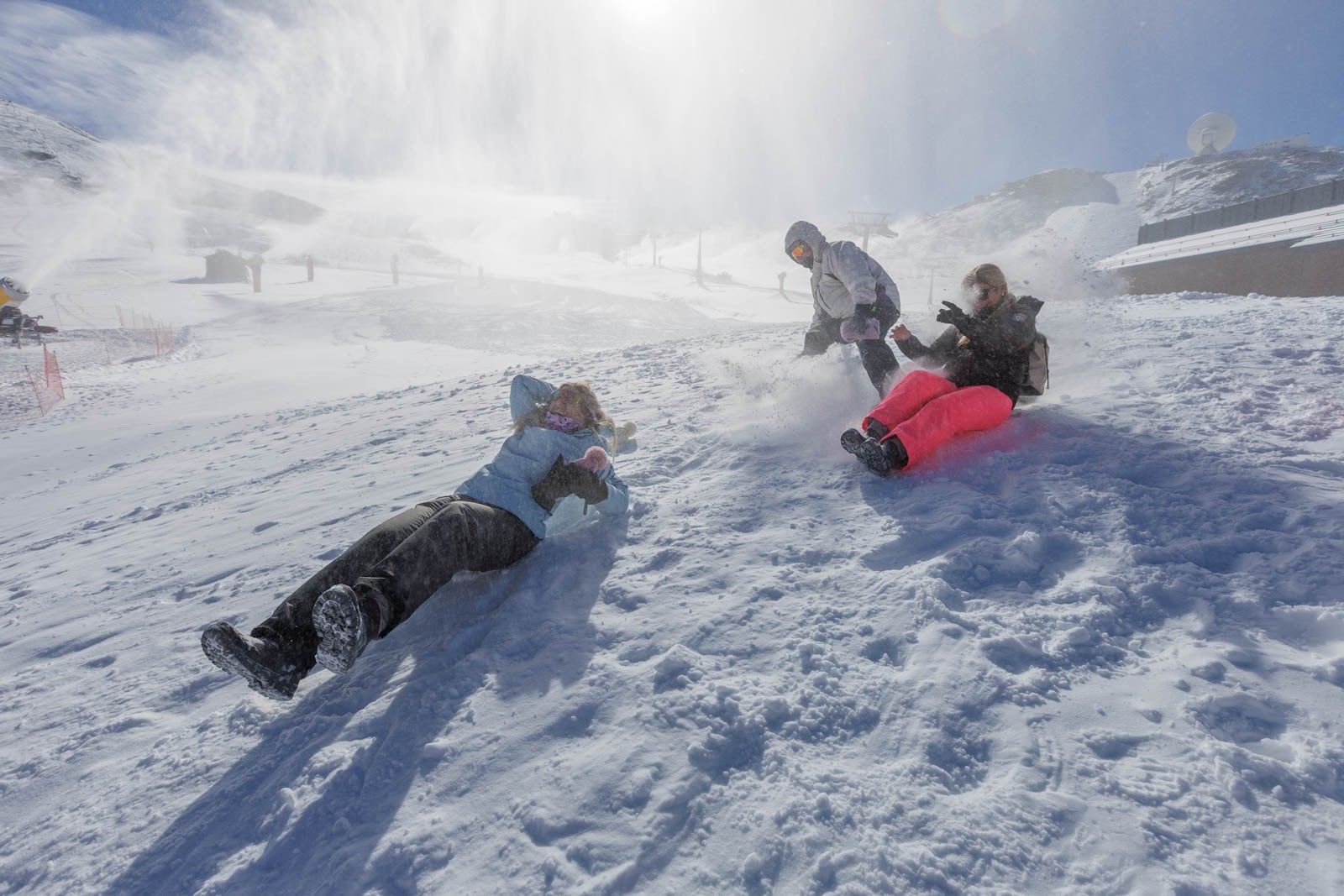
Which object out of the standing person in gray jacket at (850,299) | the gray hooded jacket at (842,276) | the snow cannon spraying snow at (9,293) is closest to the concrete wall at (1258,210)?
the standing person in gray jacket at (850,299)

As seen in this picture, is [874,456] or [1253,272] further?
[1253,272]

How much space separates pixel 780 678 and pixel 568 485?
1569 millimetres

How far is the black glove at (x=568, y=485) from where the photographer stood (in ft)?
10.7

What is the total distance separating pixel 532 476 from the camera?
10.6 ft

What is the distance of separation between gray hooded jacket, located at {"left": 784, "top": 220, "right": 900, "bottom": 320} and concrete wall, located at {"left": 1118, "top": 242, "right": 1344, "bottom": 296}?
1123 centimetres

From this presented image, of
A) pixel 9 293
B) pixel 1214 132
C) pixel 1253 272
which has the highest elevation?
pixel 1214 132

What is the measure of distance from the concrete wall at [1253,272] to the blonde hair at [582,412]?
1463 centimetres

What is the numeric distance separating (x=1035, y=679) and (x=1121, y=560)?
0.91m

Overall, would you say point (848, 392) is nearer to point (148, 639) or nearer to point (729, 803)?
point (729, 803)

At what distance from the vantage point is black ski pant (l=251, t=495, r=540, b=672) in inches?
94.1

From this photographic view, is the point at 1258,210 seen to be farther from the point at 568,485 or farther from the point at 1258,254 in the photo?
the point at 568,485

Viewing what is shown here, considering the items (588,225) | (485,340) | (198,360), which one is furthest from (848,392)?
(588,225)

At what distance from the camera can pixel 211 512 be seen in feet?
16.9

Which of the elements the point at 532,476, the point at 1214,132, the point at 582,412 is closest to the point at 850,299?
the point at 582,412
